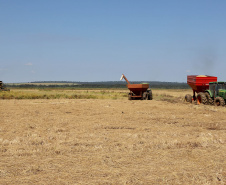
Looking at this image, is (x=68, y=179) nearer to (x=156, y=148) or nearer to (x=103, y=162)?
(x=103, y=162)

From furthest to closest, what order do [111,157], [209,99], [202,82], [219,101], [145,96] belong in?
1. [145,96]
2. [202,82]
3. [209,99]
4. [219,101]
5. [111,157]

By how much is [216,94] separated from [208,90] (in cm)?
103

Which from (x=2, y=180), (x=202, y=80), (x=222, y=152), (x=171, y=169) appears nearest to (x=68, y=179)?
(x=2, y=180)

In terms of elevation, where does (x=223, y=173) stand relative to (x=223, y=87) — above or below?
below

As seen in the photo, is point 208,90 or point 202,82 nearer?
point 208,90

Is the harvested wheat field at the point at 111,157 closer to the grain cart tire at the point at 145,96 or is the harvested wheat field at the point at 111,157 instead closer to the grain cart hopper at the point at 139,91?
the grain cart hopper at the point at 139,91

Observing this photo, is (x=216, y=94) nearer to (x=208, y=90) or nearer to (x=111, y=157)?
(x=208, y=90)

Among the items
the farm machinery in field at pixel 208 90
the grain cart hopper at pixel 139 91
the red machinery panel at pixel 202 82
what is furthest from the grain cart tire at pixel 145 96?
the red machinery panel at pixel 202 82

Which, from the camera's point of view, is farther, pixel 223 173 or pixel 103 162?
pixel 103 162

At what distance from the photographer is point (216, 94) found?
2491cm

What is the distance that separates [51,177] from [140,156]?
2766mm

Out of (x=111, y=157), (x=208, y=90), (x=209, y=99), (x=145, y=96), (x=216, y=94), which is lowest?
(x=111, y=157)

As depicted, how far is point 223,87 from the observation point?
24391 mm

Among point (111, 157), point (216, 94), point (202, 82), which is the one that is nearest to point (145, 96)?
point (202, 82)
